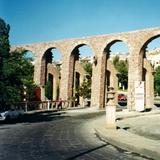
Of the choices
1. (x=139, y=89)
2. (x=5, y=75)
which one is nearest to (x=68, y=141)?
(x=5, y=75)

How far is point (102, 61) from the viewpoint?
43875 millimetres

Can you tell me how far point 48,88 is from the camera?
5291cm

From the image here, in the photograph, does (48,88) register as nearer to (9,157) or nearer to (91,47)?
(91,47)

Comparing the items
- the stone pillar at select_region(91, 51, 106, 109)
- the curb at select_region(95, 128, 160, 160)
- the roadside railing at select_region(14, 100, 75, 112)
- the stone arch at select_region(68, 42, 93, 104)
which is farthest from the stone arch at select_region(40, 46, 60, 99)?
the curb at select_region(95, 128, 160, 160)

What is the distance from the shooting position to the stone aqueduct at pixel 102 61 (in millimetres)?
40062

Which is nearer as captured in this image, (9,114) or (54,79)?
(9,114)

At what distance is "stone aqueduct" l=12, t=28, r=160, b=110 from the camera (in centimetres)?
4006

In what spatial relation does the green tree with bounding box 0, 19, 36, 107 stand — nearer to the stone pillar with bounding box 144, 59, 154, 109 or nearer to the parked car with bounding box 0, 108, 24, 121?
the parked car with bounding box 0, 108, 24, 121

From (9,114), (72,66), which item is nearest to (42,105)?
(72,66)

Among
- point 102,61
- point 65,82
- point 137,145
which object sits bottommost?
point 137,145

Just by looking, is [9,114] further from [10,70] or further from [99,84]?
[99,84]

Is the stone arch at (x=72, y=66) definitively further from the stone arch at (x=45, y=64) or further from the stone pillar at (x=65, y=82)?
the stone arch at (x=45, y=64)

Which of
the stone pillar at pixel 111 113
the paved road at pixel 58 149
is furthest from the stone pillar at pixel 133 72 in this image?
the paved road at pixel 58 149

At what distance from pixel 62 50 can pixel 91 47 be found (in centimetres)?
505
